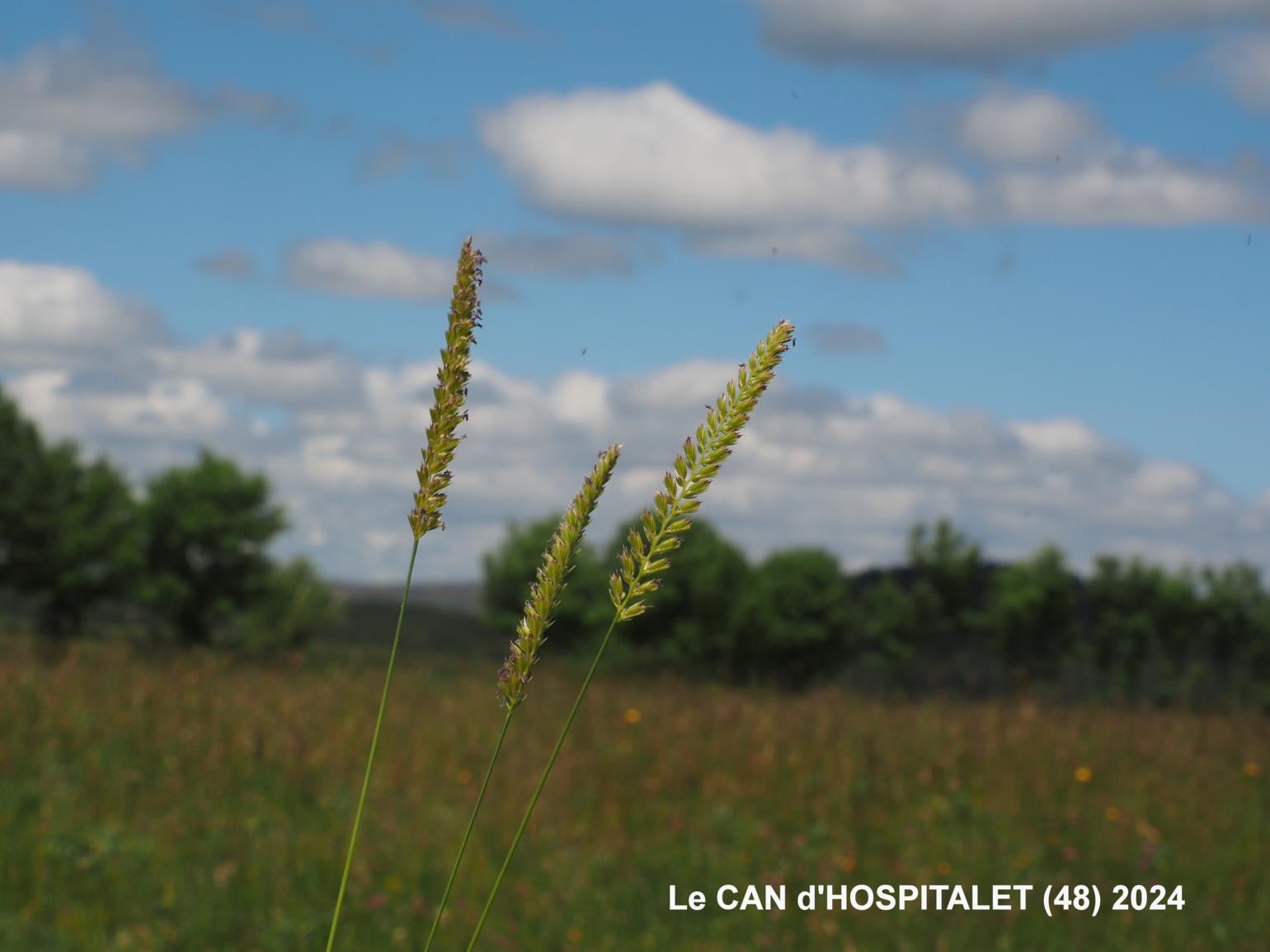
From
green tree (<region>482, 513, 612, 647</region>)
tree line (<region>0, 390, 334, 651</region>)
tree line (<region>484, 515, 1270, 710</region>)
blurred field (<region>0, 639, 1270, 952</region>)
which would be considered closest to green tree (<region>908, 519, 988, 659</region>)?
→ tree line (<region>484, 515, 1270, 710</region>)

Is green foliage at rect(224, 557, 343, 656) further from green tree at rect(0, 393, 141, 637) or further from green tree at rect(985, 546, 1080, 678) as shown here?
green tree at rect(985, 546, 1080, 678)

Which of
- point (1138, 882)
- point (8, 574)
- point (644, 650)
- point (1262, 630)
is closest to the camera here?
point (1138, 882)

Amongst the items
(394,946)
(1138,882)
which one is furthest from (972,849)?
(394,946)

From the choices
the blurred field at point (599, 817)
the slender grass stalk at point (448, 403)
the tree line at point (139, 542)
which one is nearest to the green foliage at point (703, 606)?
the tree line at point (139, 542)

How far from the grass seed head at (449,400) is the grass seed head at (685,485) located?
0.16m

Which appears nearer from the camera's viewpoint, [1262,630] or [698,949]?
[698,949]

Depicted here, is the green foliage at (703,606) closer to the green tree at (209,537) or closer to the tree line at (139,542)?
the tree line at (139,542)

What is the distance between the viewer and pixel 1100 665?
4388cm

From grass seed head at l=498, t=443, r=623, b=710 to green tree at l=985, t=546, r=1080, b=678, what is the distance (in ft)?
147

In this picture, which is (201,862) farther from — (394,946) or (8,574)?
(8,574)

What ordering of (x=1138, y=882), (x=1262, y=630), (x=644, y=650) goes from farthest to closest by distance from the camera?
1. (x=644, y=650)
2. (x=1262, y=630)
3. (x=1138, y=882)

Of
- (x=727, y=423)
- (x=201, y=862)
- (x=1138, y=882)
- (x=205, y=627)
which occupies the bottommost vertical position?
(x=205, y=627)

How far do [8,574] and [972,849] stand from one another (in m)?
47.5

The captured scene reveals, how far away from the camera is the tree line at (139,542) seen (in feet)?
152
